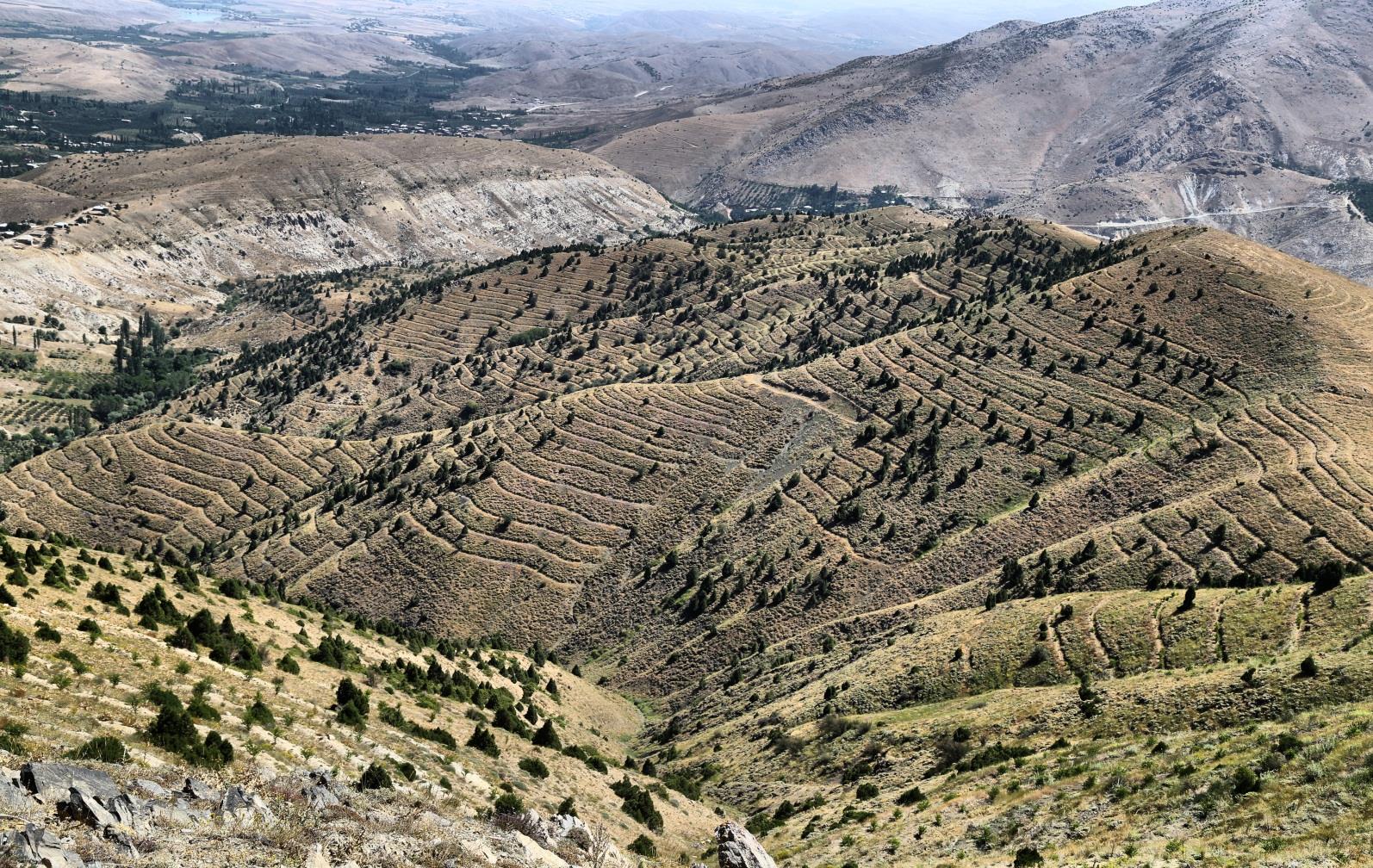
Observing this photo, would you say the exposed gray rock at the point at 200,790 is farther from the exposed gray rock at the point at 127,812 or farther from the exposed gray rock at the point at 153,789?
the exposed gray rock at the point at 127,812

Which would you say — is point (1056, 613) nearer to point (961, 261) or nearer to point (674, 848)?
point (674, 848)

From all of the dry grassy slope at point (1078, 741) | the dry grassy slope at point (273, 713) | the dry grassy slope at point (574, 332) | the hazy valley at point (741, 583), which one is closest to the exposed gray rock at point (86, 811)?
the hazy valley at point (741, 583)

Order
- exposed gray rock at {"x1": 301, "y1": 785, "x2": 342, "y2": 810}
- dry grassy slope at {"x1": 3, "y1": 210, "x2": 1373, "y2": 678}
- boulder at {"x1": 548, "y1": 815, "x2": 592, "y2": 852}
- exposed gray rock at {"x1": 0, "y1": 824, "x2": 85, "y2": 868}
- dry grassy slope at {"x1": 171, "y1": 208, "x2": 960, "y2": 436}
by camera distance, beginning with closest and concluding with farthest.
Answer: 1. exposed gray rock at {"x1": 0, "y1": 824, "x2": 85, "y2": 868}
2. exposed gray rock at {"x1": 301, "y1": 785, "x2": 342, "y2": 810}
3. boulder at {"x1": 548, "y1": 815, "x2": 592, "y2": 852}
4. dry grassy slope at {"x1": 3, "y1": 210, "x2": 1373, "y2": 678}
5. dry grassy slope at {"x1": 171, "y1": 208, "x2": 960, "y2": 436}

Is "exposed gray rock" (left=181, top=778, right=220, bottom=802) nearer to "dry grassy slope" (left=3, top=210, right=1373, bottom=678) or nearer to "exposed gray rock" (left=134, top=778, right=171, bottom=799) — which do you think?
"exposed gray rock" (left=134, top=778, right=171, bottom=799)

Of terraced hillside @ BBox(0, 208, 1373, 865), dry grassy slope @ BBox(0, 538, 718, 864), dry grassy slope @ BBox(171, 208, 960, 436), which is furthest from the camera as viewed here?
dry grassy slope @ BBox(171, 208, 960, 436)

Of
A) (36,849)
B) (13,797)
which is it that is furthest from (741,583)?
(36,849)

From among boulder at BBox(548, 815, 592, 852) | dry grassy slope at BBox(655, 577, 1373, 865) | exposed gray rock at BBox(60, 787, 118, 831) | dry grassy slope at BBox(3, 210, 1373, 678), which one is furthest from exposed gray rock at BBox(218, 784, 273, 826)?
dry grassy slope at BBox(3, 210, 1373, 678)
